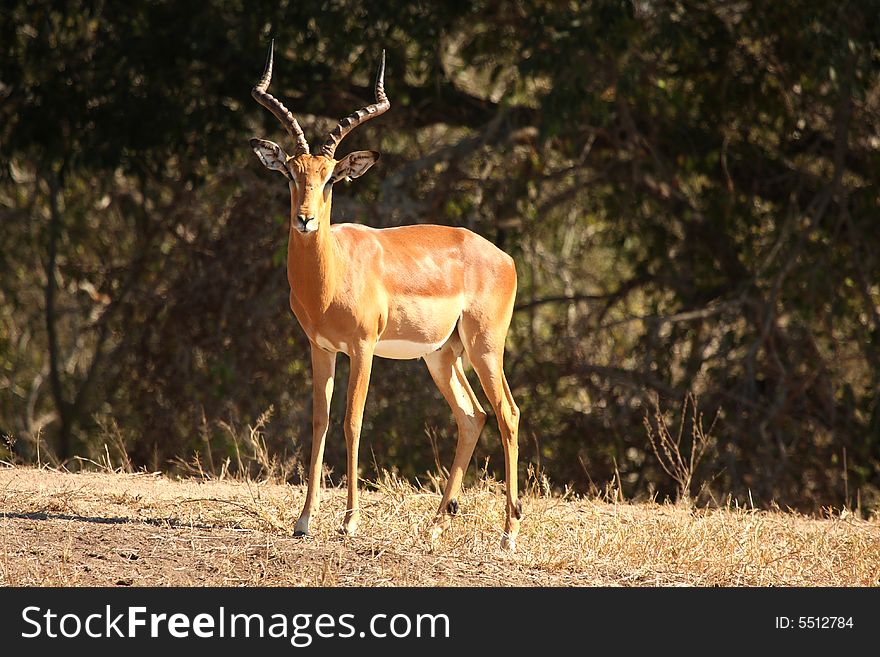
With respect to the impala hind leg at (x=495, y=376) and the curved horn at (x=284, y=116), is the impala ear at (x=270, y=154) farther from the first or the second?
the impala hind leg at (x=495, y=376)

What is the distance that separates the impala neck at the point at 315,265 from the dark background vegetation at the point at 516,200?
416 cm

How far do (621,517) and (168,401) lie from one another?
5183 mm

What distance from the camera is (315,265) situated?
21.2 feet

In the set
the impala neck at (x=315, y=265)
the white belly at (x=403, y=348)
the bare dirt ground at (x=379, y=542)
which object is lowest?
the bare dirt ground at (x=379, y=542)

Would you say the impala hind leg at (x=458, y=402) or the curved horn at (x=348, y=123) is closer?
the curved horn at (x=348, y=123)

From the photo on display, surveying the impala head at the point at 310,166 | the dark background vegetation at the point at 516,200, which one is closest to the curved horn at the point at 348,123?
the impala head at the point at 310,166

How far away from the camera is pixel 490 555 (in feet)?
21.4

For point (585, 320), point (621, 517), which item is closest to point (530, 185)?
point (585, 320)

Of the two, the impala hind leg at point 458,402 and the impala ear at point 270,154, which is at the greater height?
the impala ear at point 270,154

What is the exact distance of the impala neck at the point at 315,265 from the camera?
6.44 meters

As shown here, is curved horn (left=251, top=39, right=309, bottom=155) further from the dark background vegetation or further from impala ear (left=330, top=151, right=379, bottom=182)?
the dark background vegetation

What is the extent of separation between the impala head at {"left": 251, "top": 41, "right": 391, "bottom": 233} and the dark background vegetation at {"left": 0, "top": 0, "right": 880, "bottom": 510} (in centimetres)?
421

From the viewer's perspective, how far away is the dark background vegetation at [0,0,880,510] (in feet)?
37.0

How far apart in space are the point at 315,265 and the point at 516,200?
5939 mm
